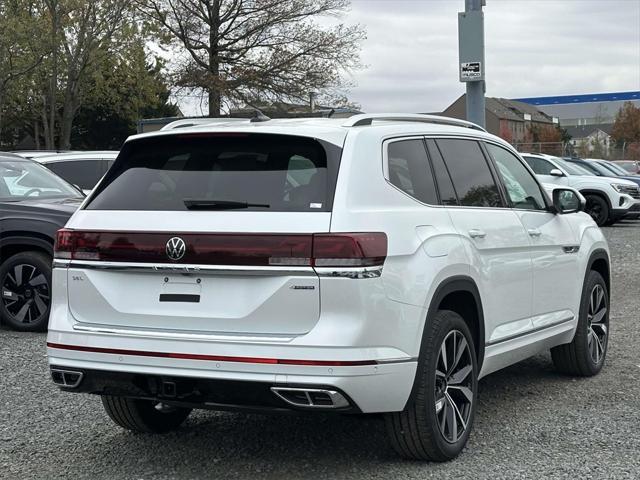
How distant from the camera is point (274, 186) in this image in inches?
178

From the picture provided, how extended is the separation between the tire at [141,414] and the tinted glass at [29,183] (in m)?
4.59

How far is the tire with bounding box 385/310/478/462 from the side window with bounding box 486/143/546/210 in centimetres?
142

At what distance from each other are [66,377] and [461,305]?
2108 millimetres

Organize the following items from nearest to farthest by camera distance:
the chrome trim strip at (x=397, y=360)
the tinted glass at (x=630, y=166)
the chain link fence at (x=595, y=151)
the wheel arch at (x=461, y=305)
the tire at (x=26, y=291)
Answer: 1. the chrome trim strip at (x=397, y=360)
2. the wheel arch at (x=461, y=305)
3. the tire at (x=26, y=291)
4. the tinted glass at (x=630, y=166)
5. the chain link fence at (x=595, y=151)

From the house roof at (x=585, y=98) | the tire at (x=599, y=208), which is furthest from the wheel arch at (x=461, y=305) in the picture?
the house roof at (x=585, y=98)

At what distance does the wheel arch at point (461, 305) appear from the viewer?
4629 millimetres

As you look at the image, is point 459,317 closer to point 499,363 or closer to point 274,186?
point 499,363

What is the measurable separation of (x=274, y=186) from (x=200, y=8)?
35.2m

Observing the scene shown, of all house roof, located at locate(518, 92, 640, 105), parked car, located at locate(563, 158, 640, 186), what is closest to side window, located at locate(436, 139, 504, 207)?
parked car, located at locate(563, 158, 640, 186)

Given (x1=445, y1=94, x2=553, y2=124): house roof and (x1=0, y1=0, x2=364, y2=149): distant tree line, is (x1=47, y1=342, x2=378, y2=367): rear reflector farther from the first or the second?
(x1=445, y1=94, x2=553, y2=124): house roof

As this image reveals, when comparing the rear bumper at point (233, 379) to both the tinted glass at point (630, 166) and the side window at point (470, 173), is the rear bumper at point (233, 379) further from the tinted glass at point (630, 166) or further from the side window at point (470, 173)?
the tinted glass at point (630, 166)

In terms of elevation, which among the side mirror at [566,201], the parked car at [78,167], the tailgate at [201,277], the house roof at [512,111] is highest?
the house roof at [512,111]

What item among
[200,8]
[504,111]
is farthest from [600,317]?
[504,111]

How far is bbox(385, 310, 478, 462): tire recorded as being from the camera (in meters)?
4.63
